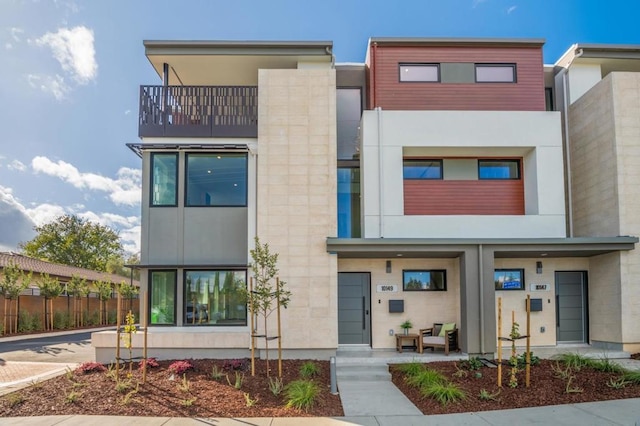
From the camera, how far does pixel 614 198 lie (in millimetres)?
11945

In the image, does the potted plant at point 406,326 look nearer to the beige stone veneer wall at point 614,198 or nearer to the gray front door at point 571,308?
the gray front door at point 571,308

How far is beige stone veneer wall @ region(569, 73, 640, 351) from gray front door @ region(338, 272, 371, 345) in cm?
627

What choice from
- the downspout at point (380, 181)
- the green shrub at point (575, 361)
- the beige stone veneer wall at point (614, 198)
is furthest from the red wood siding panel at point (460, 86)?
the green shrub at point (575, 361)

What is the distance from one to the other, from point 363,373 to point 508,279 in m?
5.48

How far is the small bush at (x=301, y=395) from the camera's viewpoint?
7562 mm

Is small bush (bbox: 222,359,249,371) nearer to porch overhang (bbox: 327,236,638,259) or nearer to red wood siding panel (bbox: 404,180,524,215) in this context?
porch overhang (bbox: 327,236,638,259)

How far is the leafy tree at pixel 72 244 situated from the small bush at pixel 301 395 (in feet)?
137

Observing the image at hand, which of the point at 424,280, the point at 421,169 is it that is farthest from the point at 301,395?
the point at 421,169

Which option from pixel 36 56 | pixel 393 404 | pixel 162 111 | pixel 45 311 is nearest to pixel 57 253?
pixel 45 311

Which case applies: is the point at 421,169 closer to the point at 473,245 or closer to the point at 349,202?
the point at 349,202

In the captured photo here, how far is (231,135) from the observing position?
40.8ft

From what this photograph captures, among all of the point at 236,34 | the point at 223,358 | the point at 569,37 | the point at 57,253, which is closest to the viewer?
the point at 223,358

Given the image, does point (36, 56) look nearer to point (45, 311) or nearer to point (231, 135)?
point (231, 135)

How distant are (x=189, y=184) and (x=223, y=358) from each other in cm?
464
